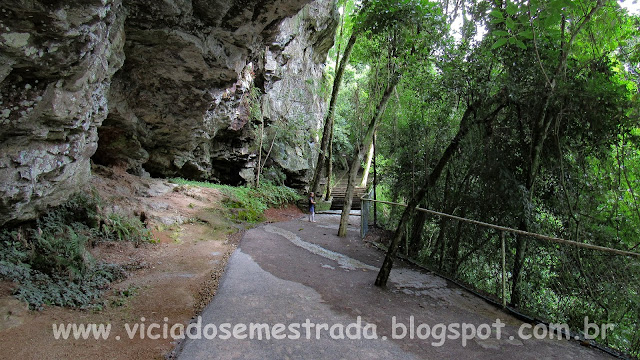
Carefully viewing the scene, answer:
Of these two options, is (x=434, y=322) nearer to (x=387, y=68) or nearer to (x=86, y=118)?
(x=86, y=118)

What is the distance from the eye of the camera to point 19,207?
5094 mm

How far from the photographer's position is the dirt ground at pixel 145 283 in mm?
3398

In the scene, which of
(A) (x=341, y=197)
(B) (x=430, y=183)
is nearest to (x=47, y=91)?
(B) (x=430, y=183)

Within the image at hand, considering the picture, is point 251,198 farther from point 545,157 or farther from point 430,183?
point 545,157

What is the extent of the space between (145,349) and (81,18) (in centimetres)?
418

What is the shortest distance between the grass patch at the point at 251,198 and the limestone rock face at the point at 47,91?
6.28m

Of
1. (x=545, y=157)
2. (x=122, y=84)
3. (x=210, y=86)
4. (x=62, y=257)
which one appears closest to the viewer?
(x=62, y=257)

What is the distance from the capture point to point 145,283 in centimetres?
529

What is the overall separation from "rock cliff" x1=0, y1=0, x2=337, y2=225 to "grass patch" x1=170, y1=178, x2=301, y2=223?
5.81ft

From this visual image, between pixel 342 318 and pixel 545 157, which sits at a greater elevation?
pixel 545 157

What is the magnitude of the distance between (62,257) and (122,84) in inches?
235

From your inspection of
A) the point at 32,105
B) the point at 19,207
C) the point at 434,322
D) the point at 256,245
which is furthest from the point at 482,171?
the point at 19,207

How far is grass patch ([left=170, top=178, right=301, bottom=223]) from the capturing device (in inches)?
487

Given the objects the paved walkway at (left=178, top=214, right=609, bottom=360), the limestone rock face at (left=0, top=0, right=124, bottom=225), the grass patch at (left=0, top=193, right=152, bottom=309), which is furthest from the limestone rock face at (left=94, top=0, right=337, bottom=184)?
the paved walkway at (left=178, top=214, right=609, bottom=360)
